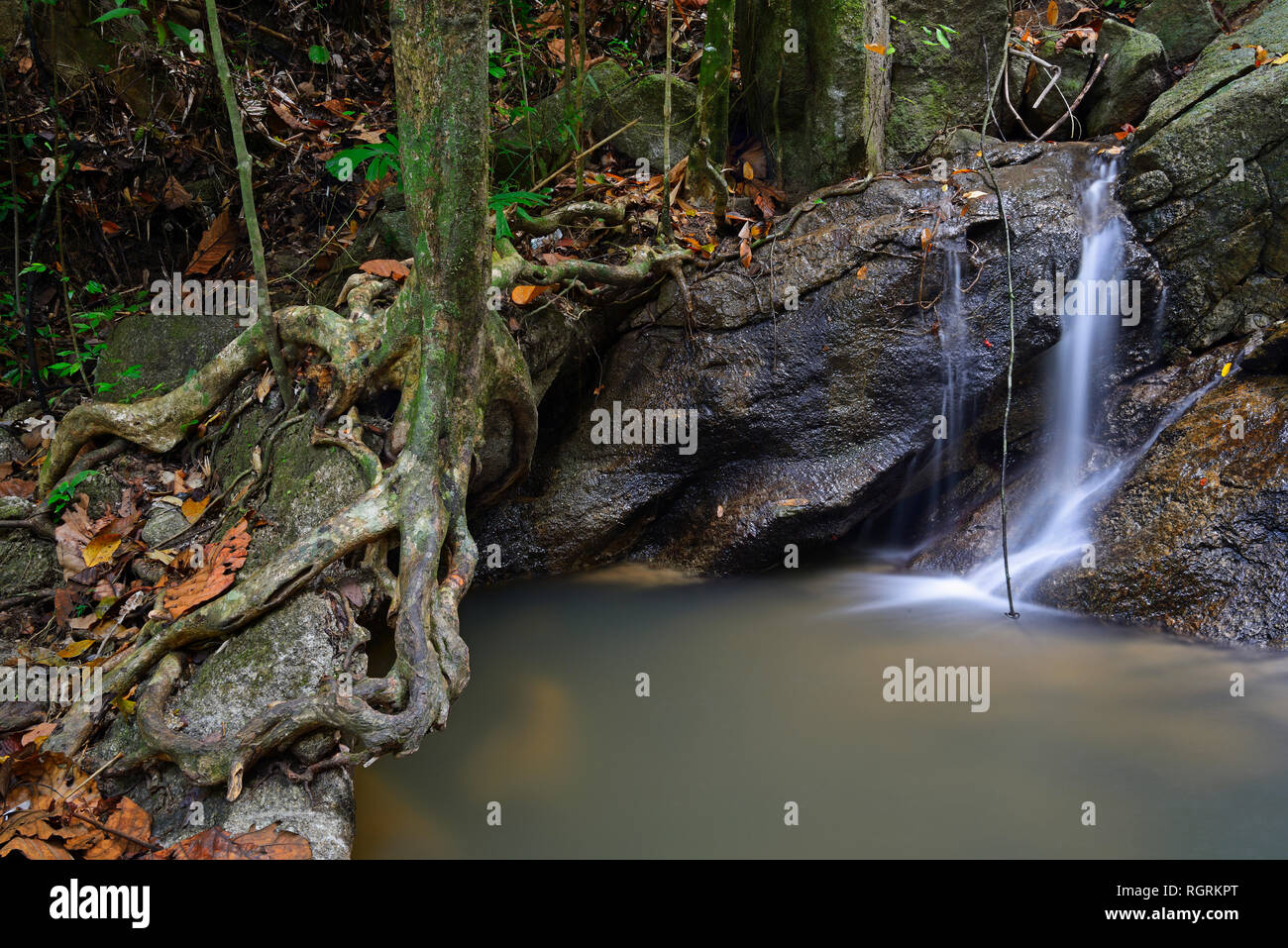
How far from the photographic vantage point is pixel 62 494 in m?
→ 4.43

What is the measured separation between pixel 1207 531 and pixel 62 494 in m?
6.51

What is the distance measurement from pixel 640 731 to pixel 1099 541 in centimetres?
322

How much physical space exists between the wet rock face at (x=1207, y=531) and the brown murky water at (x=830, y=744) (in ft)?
0.71

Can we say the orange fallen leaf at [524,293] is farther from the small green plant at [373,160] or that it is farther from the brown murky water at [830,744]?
the brown murky water at [830,744]

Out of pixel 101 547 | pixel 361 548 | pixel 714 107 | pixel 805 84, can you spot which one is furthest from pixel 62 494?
pixel 805 84

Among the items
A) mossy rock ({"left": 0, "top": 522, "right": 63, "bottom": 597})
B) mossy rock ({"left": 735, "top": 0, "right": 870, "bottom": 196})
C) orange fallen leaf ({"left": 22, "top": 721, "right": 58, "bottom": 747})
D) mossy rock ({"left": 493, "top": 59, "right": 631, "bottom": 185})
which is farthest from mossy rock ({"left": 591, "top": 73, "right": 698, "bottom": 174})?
orange fallen leaf ({"left": 22, "top": 721, "right": 58, "bottom": 747})

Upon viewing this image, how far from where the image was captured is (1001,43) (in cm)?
671

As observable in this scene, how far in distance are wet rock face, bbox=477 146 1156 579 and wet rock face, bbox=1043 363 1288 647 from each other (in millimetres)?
1051

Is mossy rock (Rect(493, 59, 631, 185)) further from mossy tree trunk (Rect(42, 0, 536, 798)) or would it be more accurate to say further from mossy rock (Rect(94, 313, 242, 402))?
mossy tree trunk (Rect(42, 0, 536, 798))

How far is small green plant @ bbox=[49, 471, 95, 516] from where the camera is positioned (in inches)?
173

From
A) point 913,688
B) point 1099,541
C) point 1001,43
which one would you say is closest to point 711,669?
point 913,688

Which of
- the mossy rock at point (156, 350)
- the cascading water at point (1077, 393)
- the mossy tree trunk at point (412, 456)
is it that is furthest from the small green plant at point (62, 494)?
the cascading water at point (1077, 393)

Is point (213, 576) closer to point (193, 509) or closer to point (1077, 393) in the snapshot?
point (193, 509)
